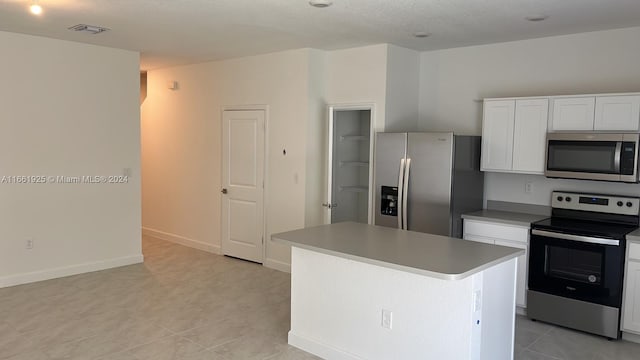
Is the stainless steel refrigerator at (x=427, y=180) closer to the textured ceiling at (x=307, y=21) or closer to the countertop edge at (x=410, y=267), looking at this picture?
the textured ceiling at (x=307, y=21)

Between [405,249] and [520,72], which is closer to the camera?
[405,249]

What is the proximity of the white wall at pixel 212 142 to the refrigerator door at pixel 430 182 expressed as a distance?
4.46ft

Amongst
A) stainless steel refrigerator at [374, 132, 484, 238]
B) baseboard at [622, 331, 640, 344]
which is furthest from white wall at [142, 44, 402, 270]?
baseboard at [622, 331, 640, 344]

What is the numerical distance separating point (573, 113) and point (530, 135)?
1.36 ft

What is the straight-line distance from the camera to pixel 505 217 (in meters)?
4.87

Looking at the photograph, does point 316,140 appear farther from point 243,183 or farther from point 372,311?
point 372,311

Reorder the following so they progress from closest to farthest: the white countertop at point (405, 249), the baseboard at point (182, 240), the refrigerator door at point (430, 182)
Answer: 1. the white countertop at point (405, 249)
2. the refrigerator door at point (430, 182)
3. the baseboard at point (182, 240)

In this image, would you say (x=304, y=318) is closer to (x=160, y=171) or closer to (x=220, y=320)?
(x=220, y=320)

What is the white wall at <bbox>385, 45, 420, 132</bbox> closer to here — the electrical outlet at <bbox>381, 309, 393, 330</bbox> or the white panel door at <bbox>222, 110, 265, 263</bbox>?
the white panel door at <bbox>222, 110, 265, 263</bbox>

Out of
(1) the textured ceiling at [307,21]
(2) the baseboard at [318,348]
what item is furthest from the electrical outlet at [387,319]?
(1) the textured ceiling at [307,21]

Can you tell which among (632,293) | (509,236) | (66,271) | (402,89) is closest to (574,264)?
(632,293)

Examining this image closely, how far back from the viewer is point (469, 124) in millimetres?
5613

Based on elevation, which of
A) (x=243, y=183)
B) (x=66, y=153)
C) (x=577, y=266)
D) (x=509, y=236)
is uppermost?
(x=66, y=153)

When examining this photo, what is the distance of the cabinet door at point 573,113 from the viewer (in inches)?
174
